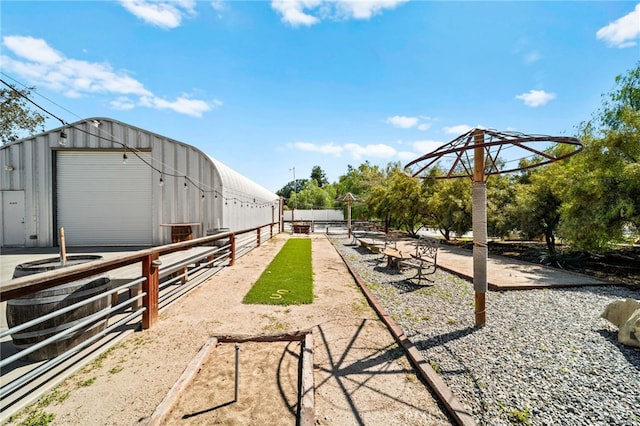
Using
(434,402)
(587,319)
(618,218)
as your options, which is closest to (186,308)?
(434,402)

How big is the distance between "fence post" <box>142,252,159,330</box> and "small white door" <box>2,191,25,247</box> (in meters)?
12.9

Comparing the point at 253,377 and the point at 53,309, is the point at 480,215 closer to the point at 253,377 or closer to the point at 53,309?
the point at 253,377

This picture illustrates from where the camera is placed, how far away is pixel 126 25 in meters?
7.27

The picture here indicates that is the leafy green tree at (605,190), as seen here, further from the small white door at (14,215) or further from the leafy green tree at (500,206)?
the small white door at (14,215)

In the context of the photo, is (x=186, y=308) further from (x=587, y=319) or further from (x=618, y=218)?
(x=618, y=218)

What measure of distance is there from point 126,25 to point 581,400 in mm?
10911

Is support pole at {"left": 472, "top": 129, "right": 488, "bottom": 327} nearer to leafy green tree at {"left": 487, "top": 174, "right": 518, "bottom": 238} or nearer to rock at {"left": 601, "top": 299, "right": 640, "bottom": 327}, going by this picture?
rock at {"left": 601, "top": 299, "right": 640, "bottom": 327}

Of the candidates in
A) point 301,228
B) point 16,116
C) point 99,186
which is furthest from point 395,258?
point 16,116

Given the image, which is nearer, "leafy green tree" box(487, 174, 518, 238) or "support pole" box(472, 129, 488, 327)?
"support pole" box(472, 129, 488, 327)

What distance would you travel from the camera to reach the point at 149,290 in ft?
12.5

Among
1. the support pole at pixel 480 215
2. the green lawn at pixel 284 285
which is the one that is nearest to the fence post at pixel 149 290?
the green lawn at pixel 284 285

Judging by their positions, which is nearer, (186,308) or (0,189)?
(186,308)

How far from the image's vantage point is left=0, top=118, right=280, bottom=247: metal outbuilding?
38.3ft

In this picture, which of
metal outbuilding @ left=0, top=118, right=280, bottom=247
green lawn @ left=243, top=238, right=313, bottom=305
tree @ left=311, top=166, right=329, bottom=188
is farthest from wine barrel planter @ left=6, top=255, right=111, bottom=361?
tree @ left=311, top=166, right=329, bottom=188
